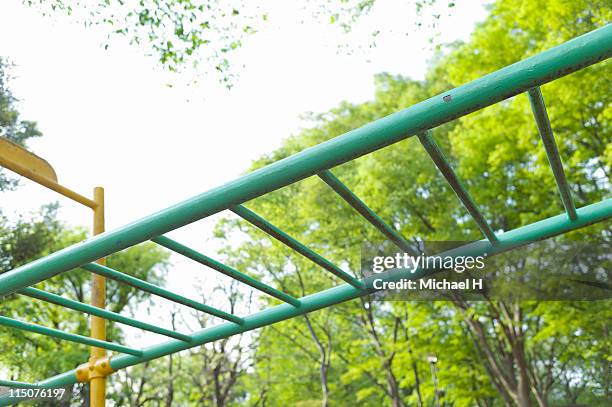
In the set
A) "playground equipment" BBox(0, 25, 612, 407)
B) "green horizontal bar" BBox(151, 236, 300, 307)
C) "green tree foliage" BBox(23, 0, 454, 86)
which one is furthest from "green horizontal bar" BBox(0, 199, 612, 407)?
"green tree foliage" BBox(23, 0, 454, 86)

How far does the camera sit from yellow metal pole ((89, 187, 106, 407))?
3.00 metres

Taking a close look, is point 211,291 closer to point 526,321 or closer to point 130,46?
point 526,321

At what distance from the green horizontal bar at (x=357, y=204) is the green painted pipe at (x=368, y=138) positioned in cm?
7

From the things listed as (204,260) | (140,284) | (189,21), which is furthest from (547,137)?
(189,21)

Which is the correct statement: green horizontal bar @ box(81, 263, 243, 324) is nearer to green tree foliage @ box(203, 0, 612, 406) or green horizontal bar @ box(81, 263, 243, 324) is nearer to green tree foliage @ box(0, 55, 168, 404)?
green tree foliage @ box(203, 0, 612, 406)

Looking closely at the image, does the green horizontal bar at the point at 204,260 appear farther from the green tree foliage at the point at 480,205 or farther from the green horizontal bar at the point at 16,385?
the green tree foliage at the point at 480,205

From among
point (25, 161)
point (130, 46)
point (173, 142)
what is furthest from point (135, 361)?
point (173, 142)

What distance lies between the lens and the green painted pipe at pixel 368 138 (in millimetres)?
1171

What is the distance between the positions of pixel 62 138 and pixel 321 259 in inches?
536

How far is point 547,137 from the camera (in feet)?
4.57

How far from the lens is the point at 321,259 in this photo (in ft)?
6.43

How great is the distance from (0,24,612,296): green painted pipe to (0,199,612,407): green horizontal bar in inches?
35.9

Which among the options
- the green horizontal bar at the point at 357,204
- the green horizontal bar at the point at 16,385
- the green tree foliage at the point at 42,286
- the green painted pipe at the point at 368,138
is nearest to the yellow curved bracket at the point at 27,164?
the green painted pipe at the point at 368,138

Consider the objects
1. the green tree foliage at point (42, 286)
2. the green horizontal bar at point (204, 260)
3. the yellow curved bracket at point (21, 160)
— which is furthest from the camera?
the green tree foliage at point (42, 286)
